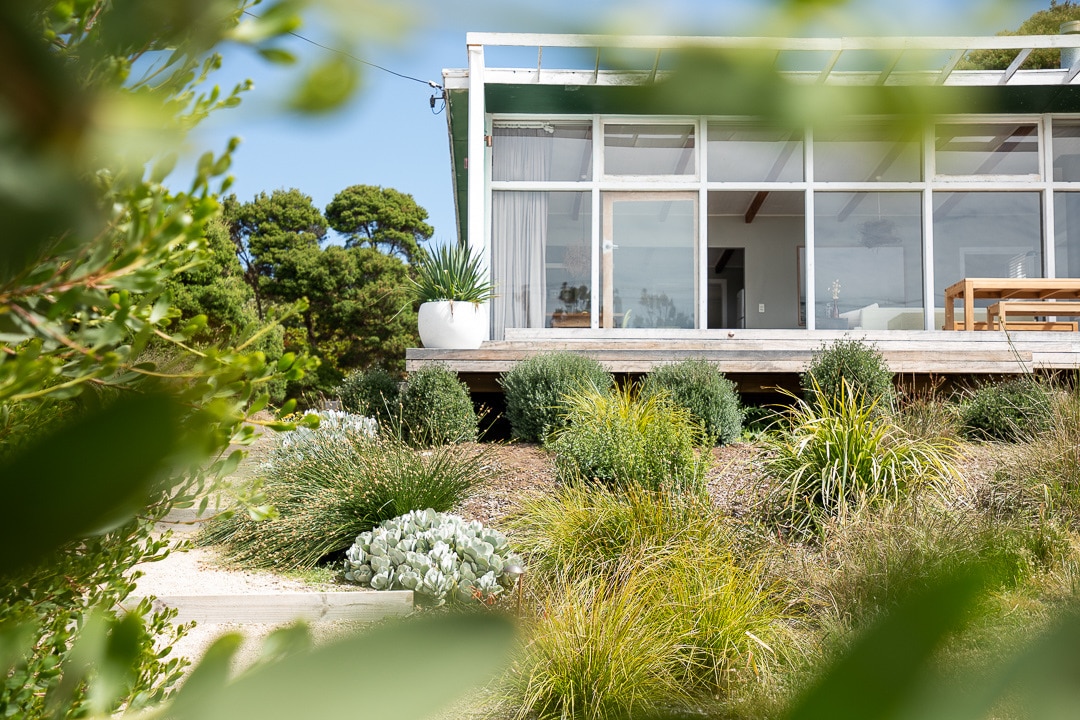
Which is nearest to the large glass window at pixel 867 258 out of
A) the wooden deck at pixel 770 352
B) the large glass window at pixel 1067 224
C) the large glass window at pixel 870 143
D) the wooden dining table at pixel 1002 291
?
the wooden dining table at pixel 1002 291

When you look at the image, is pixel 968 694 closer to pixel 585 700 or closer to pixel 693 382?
pixel 585 700

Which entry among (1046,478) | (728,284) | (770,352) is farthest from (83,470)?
(728,284)

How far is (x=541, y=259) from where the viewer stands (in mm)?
9125

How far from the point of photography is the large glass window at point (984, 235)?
9328 mm

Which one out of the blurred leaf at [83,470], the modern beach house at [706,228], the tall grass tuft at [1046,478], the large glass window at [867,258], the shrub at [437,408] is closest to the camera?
the blurred leaf at [83,470]

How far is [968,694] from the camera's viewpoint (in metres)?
0.13

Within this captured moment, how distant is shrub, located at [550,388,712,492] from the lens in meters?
4.53

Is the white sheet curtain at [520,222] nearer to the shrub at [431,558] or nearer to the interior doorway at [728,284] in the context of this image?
the interior doorway at [728,284]

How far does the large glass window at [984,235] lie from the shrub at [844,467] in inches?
223

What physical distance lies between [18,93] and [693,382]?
630cm

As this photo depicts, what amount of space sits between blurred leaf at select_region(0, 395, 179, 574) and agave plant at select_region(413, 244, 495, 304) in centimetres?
688

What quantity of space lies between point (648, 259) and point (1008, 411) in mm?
4381

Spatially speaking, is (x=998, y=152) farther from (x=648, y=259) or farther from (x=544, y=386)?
(x=544, y=386)

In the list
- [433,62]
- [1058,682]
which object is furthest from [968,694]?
[433,62]
